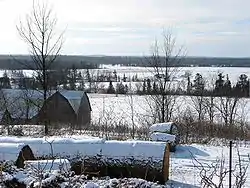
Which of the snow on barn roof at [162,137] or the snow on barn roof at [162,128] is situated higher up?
the snow on barn roof at [162,128]

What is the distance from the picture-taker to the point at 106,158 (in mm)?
9523

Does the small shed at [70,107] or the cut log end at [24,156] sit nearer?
the cut log end at [24,156]

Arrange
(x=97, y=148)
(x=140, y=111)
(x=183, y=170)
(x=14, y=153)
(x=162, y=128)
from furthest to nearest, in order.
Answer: (x=140, y=111)
(x=162, y=128)
(x=183, y=170)
(x=97, y=148)
(x=14, y=153)

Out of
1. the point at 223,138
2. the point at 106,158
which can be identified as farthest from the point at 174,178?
the point at 223,138

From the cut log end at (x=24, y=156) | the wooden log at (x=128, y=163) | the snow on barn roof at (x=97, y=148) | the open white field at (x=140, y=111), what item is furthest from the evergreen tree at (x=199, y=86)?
the cut log end at (x=24, y=156)

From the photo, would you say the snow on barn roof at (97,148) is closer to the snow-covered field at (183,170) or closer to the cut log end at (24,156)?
the snow-covered field at (183,170)

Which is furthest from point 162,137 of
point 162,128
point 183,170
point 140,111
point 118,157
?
point 140,111

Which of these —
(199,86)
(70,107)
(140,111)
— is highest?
(199,86)

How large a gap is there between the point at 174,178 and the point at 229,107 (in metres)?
21.8

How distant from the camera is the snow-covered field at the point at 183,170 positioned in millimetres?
5277

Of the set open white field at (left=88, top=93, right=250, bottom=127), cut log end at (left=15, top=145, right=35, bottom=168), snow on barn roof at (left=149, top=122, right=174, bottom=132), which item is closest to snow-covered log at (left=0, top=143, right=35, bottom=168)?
cut log end at (left=15, top=145, right=35, bottom=168)

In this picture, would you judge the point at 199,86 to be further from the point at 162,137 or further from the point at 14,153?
the point at 14,153

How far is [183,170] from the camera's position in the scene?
10.9 meters

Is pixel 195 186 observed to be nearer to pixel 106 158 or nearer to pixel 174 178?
pixel 174 178
